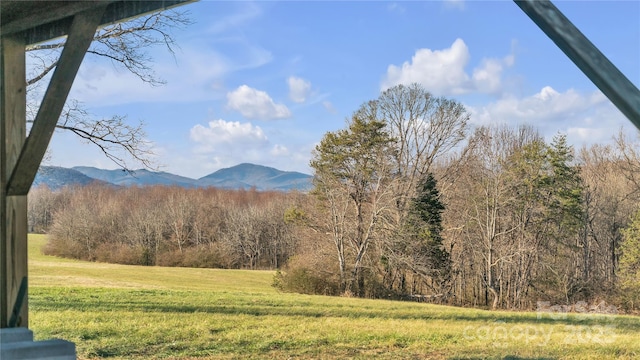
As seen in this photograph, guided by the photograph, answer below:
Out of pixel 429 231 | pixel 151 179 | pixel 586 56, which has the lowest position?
pixel 429 231

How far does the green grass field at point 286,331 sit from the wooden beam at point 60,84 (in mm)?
2636

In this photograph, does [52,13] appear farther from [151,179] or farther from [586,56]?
[151,179]

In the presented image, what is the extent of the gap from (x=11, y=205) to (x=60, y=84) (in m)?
0.65

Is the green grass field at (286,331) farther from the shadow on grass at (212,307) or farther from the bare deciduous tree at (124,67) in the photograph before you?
the bare deciduous tree at (124,67)

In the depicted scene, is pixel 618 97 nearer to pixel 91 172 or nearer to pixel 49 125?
pixel 49 125

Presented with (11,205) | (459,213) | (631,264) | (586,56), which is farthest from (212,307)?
(631,264)

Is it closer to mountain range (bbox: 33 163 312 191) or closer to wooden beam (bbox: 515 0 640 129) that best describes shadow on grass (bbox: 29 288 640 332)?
mountain range (bbox: 33 163 312 191)

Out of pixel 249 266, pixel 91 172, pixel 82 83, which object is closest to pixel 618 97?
pixel 82 83

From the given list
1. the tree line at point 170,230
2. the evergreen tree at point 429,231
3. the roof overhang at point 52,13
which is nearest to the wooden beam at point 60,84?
the roof overhang at point 52,13

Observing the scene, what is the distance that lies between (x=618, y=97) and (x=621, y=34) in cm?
594

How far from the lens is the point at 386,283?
61.9 feet

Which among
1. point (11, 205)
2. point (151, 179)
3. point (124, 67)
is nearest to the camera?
point (11, 205)

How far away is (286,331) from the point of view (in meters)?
5.84

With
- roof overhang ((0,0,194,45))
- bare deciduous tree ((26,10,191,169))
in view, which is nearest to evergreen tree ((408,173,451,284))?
bare deciduous tree ((26,10,191,169))
